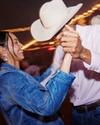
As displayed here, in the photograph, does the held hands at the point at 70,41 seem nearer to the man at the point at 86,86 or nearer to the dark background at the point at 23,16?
the man at the point at 86,86

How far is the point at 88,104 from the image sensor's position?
7.50 feet

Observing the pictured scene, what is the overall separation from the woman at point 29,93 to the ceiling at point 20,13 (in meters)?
A: 2.38

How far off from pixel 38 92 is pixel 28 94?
5 cm

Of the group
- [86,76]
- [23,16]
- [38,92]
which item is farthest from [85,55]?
[23,16]

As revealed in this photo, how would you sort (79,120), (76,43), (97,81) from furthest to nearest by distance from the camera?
(79,120)
(97,81)
(76,43)

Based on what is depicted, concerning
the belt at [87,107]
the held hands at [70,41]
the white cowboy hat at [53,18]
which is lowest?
the belt at [87,107]

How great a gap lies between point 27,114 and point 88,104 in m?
0.52

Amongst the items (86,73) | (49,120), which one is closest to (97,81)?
(86,73)

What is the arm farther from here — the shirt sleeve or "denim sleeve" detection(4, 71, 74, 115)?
"denim sleeve" detection(4, 71, 74, 115)

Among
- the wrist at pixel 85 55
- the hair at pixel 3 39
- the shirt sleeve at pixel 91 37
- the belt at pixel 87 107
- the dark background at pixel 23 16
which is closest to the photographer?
the wrist at pixel 85 55

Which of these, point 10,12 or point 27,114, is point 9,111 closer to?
point 27,114

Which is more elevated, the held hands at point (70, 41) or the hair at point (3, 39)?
the held hands at point (70, 41)

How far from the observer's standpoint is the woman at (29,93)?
1660 millimetres

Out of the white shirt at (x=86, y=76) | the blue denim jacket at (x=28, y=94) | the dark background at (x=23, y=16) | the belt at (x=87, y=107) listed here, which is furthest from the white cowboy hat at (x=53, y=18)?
the dark background at (x=23, y=16)
